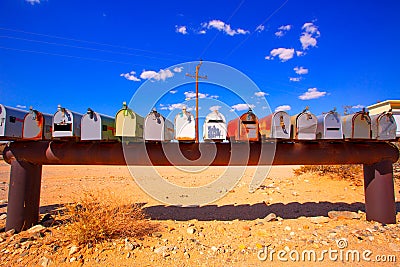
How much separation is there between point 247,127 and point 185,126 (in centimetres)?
96

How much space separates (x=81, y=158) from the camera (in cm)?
418

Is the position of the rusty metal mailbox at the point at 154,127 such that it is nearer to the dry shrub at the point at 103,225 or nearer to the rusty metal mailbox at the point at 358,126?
the dry shrub at the point at 103,225

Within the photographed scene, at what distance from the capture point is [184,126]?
3990mm

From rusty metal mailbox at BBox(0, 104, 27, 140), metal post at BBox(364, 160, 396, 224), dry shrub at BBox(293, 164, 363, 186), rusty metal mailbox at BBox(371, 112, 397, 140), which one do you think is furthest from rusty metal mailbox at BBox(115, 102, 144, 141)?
dry shrub at BBox(293, 164, 363, 186)

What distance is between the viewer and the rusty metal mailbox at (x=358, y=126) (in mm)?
3930

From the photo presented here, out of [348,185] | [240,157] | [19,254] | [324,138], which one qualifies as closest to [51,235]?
[19,254]

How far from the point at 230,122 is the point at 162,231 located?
6.94ft

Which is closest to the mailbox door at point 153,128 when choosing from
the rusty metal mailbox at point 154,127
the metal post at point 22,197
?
the rusty metal mailbox at point 154,127

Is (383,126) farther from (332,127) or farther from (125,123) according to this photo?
(125,123)

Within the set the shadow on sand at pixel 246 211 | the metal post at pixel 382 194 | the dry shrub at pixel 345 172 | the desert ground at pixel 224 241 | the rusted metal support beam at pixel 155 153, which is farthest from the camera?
the dry shrub at pixel 345 172

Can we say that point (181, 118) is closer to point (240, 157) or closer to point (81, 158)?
point (240, 157)

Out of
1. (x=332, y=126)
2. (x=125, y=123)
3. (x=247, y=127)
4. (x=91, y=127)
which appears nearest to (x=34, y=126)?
(x=91, y=127)

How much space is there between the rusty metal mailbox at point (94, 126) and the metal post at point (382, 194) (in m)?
4.54

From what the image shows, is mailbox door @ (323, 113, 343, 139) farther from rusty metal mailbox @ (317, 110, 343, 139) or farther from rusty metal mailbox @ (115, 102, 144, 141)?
rusty metal mailbox @ (115, 102, 144, 141)
